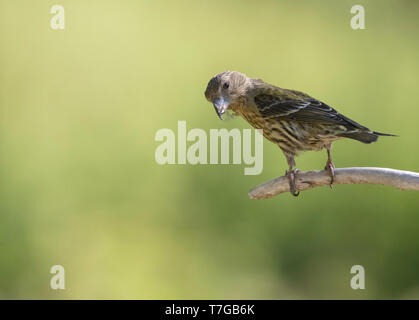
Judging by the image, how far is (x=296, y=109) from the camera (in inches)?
156

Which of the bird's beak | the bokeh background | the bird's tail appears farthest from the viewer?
the bokeh background

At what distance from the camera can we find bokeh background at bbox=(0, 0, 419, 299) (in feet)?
18.1

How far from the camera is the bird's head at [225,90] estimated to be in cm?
389

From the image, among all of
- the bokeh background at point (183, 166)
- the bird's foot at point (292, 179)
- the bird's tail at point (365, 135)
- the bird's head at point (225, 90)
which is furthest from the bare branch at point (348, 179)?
the bokeh background at point (183, 166)

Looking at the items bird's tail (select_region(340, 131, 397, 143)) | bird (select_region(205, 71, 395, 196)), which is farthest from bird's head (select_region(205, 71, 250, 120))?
bird's tail (select_region(340, 131, 397, 143))

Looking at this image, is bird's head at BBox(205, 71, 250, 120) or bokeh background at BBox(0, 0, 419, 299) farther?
bokeh background at BBox(0, 0, 419, 299)

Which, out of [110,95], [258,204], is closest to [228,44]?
[110,95]

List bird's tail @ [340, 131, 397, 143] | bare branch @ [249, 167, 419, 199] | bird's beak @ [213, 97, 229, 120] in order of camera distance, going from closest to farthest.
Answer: bare branch @ [249, 167, 419, 199], bird's tail @ [340, 131, 397, 143], bird's beak @ [213, 97, 229, 120]

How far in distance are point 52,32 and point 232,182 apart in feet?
8.41

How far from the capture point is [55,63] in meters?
6.10

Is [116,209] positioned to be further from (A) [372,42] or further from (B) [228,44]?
(A) [372,42]

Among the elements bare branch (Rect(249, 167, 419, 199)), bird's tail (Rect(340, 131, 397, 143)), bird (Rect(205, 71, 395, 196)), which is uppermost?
bird (Rect(205, 71, 395, 196))

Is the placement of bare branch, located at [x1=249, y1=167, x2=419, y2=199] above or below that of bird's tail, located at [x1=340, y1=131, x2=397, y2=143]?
below

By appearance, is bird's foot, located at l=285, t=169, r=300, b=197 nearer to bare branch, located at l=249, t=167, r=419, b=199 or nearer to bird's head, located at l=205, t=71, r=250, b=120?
bare branch, located at l=249, t=167, r=419, b=199
